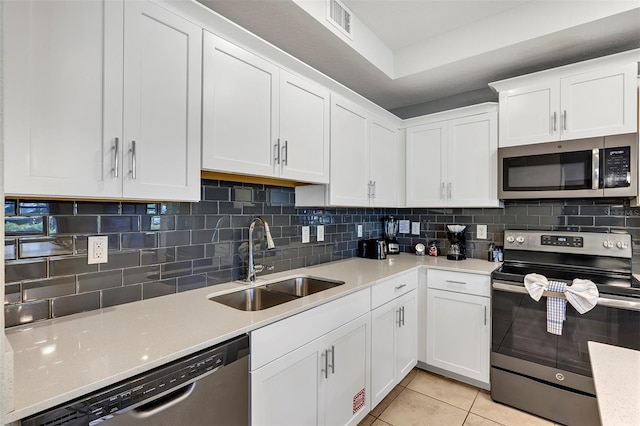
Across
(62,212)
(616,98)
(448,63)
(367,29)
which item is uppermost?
(367,29)

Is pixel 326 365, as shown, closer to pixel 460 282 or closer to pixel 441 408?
pixel 441 408

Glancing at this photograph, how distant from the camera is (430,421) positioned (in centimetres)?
202

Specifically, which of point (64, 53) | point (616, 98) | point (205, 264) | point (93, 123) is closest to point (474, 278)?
point (616, 98)

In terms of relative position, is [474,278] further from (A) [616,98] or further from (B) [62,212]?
(B) [62,212]

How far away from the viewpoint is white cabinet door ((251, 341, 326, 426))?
128 cm

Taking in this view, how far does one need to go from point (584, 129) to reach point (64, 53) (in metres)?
2.83

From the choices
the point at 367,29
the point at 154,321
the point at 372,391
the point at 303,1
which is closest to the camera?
the point at 154,321

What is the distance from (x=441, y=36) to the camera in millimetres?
2402

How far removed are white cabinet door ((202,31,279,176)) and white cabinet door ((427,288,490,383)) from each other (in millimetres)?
1721

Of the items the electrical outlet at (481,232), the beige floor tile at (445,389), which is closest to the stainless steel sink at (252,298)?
the beige floor tile at (445,389)

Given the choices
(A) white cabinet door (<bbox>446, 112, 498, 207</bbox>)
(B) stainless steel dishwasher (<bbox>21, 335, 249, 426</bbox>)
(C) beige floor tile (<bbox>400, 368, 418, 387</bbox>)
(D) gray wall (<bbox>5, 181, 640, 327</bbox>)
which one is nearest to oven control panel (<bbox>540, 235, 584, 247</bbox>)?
(D) gray wall (<bbox>5, 181, 640, 327</bbox>)

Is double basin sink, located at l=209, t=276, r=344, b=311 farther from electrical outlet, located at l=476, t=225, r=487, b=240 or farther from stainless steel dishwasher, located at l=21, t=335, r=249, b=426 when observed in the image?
electrical outlet, located at l=476, t=225, r=487, b=240

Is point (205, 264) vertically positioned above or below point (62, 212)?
below

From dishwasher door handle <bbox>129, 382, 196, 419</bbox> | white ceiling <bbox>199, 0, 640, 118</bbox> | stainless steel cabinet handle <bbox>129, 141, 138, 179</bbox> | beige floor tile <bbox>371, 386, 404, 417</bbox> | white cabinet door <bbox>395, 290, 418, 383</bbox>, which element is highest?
white ceiling <bbox>199, 0, 640, 118</bbox>
